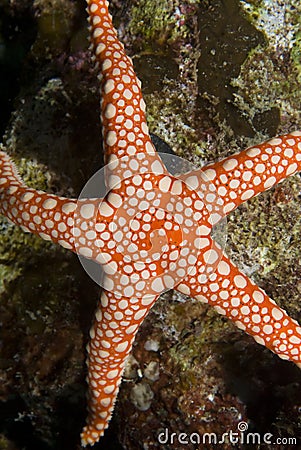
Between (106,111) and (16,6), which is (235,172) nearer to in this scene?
(106,111)

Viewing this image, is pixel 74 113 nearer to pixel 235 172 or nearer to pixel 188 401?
pixel 235 172

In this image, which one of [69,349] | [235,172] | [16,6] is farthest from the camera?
[16,6]

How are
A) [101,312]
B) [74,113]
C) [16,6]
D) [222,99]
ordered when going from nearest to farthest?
1. [101,312]
2. [222,99]
3. [74,113]
4. [16,6]

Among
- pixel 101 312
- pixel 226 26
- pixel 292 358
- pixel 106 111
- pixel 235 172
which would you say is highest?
pixel 226 26

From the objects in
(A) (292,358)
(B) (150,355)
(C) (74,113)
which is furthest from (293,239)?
(C) (74,113)

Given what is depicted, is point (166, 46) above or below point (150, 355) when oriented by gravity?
above

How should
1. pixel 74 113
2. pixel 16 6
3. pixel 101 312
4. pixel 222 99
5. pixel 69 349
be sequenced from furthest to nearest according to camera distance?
pixel 16 6
pixel 69 349
pixel 74 113
pixel 222 99
pixel 101 312

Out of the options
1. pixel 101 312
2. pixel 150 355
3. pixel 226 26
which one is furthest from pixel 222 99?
pixel 150 355

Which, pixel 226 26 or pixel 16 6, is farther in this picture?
pixel 16 6

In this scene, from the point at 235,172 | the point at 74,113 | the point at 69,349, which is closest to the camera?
the point at 235,172
